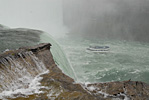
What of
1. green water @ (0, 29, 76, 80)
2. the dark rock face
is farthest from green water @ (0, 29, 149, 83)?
the dark rock face

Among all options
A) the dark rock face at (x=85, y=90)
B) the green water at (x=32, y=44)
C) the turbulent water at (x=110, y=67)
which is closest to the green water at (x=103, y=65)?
the turbulent water at (x=110, y=67)

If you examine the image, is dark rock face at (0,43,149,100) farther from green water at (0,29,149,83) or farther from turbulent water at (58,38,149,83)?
turbulent water at (58,38,149,83)

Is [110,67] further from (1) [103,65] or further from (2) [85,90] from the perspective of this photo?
(2) [85,90]

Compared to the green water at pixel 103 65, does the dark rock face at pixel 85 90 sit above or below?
above

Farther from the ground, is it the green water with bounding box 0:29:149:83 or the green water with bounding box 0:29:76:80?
the green water with bounding box 0:29:76:80

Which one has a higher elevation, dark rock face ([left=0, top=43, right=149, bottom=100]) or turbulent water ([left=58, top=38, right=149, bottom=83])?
dark rock face ([left=0, top=43, right=149, bottom=100])

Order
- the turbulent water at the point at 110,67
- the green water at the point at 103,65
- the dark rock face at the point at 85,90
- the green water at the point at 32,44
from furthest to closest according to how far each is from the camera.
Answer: the turbulent water at the point at 110,67 < the green water at the point at 103,65 < the green water at the point at 32,44 < the dark rock face at the point at 85,90

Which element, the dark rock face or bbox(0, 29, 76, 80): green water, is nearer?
the dark rock face

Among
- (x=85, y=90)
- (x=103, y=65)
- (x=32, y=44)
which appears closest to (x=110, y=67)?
(x=103, y=65)

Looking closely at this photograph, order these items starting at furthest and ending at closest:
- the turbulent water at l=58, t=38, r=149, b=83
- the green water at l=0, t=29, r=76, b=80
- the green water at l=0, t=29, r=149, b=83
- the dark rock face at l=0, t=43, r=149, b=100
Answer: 1. the turbulent water at l=58, t=38, r=149, b=83
2. the green water at l=0, t=29, r=149, b=83
3. the green water at l=0, t=29, r=76, b=80
4. the dark rock face at l=0, t=43, r=149, b=100

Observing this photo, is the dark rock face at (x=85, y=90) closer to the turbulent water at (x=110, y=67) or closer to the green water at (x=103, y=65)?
the green water at (x=103, y=65)

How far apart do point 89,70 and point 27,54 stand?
1327cm

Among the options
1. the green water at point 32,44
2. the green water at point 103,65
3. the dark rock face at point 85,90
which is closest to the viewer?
the dark rock face at point 85,90

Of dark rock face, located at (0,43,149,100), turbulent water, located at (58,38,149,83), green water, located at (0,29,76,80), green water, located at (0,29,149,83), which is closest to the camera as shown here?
dark rock face, located at (0,43,149,100)
